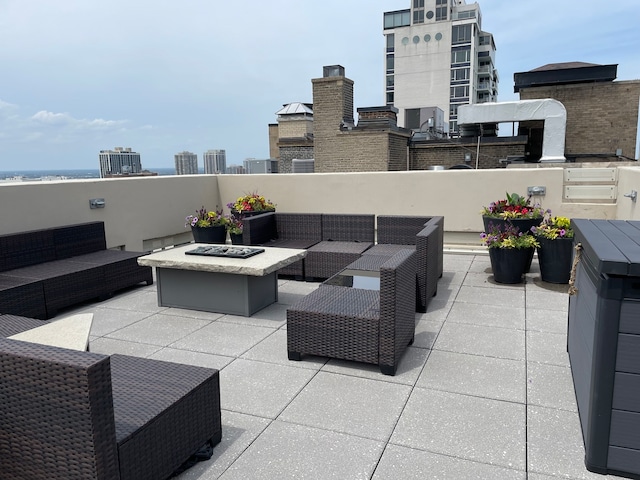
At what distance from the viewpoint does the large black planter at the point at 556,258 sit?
5.78m

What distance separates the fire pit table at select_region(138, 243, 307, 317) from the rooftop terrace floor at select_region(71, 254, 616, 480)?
149mm

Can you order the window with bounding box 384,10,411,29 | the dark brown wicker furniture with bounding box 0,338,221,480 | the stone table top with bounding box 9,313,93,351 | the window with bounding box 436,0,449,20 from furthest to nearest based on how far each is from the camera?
the window with bounding box 384,10,411,29 < the window with bounding box 436,0,449,20 < the stone table top with bounding box 9,313,93,351 < the dark brown wicker furniture with bounding box 0,338,221,480

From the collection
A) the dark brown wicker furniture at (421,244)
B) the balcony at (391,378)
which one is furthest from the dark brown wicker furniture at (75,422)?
the dark brown wicker furniture at (421,244)

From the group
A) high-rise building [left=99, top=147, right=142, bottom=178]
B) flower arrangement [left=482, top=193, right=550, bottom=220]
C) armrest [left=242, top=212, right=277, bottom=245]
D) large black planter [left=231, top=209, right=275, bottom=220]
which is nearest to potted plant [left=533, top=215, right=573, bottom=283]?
flower arrangement [left=482, top=193, right=550, bottom=220]

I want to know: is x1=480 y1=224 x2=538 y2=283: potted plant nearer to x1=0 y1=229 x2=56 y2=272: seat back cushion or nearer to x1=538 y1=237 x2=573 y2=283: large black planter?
x1=538 y1=237 x2=573 y2=283: large black planter

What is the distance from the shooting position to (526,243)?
5.90m

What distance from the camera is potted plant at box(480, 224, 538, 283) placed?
232 inches

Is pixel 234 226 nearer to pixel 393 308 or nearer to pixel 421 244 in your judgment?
pixel 421 244

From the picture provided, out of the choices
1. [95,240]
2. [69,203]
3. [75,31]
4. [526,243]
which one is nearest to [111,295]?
[95,240]

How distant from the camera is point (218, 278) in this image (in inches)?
196

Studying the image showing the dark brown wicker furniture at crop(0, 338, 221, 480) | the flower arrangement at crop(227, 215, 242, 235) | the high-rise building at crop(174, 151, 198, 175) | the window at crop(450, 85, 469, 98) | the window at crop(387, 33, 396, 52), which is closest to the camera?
the dark brown wicker furniture at crop(0, 338, 221, 480)

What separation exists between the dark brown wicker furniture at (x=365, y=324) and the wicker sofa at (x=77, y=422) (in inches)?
58.1

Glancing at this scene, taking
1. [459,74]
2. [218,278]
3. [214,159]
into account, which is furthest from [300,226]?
[459,74]

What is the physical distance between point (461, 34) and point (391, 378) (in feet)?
250
